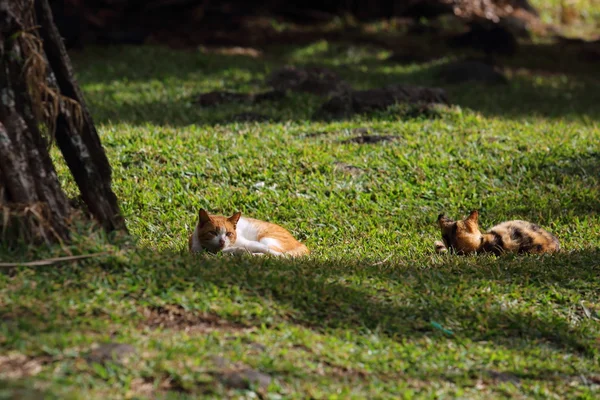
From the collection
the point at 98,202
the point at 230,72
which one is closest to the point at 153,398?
the point at 98,202

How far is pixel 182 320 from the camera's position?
4.64 metres

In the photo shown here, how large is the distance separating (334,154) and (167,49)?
27.1 feet

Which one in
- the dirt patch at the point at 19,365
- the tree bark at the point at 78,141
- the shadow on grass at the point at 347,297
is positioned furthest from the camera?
the tree bark at the point at 78,141

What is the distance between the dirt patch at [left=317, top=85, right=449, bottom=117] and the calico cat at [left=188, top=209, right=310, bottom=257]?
4.63 meters

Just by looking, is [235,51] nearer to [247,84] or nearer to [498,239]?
[247,84]

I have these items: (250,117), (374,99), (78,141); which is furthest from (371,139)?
(78,141)

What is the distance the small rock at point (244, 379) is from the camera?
4039 millimetres

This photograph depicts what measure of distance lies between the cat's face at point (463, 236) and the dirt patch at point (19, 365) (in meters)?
3.83

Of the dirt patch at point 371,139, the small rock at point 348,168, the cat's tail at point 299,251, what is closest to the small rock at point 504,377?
the cat's tail at point 299,251

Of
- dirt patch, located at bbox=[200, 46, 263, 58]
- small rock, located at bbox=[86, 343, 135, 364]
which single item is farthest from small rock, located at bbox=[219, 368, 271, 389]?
dirt patch, located at bbox=[200, 46, 263, 58]

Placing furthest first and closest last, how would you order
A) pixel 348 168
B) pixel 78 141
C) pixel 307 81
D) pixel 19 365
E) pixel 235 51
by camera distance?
1. pixel 235 51
2. pixel 307 81
3. pixel 348 168
4. pixel 78 141
5. pixel 19 365

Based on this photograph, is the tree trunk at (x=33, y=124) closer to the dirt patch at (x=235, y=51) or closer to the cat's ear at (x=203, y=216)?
the cat's ear at (x=203, y=216)

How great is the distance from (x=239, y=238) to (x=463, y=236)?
5.93 feet

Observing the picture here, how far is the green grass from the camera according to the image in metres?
4.27
